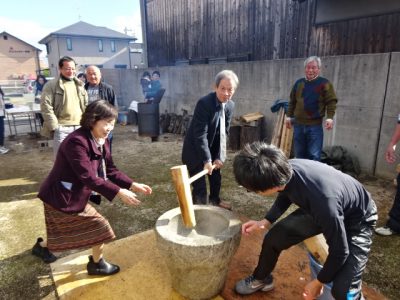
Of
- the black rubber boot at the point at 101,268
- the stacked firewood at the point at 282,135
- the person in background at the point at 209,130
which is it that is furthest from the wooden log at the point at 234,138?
the black rubber boot at the point at 101,268

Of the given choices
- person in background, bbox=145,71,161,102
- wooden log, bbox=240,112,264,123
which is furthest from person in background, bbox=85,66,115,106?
person in background, bbox=145,71,161,102

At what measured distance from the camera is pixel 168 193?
4.67 metres

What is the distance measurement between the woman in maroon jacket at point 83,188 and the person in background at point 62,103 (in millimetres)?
1829

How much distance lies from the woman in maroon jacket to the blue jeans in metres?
3.02

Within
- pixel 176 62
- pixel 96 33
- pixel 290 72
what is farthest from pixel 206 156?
pixel 96 33

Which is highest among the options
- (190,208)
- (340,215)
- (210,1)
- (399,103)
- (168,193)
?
(210,1)

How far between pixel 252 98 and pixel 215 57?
Answer: 3.30 meters

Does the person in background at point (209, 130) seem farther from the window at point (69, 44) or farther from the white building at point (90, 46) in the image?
the window at point (69, 44)

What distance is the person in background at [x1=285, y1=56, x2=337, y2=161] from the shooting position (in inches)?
172

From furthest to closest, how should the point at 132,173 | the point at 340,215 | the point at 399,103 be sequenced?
the point at 132,173, the point at 399,103, the point at 340,215

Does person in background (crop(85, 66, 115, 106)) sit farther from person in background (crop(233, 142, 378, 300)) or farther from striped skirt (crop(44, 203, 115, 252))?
person in background (crop(233, 142, 378, 300))

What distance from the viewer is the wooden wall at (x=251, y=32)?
6.16 m

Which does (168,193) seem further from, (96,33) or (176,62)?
(96,33)

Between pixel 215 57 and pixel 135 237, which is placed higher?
pixel 215 57
